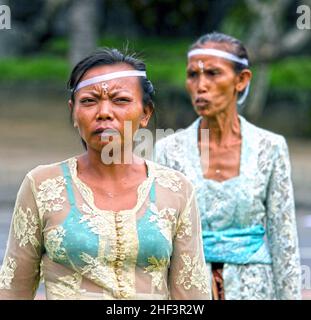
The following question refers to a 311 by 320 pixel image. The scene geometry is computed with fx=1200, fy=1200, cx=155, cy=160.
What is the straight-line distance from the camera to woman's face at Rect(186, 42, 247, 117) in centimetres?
561

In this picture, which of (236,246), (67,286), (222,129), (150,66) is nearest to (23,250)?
(67,286)

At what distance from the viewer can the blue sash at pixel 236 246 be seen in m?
5.28

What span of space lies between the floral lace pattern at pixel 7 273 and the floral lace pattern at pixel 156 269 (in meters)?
0.42

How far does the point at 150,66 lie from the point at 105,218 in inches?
466

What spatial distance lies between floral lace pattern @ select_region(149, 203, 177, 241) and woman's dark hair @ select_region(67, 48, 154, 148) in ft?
1.15

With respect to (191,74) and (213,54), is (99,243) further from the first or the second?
(213,54)

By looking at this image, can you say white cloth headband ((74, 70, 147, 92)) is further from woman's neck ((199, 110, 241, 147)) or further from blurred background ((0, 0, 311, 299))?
blurred background ((0, 0, 311, 299))

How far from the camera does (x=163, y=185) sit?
3.79m

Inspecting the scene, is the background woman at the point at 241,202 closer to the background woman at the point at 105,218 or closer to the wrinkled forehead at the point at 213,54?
the wrinkled forehead at the point at 213,54

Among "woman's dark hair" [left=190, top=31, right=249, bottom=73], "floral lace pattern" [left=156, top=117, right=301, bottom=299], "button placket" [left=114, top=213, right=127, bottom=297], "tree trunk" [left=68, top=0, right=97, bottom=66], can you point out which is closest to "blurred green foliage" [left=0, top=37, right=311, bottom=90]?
"tree trunk" [left=68, top=0, right=97, bottom=66]

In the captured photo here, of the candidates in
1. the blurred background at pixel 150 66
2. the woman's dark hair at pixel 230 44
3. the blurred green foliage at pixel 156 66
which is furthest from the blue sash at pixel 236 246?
the blurred green foliage at pixel 156 66

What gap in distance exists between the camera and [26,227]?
368 cm

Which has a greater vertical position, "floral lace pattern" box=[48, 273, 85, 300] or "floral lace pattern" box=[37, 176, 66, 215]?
"floral lace pattern" box=[37, 176, 66, 215]

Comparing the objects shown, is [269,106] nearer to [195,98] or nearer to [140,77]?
[195,98]
